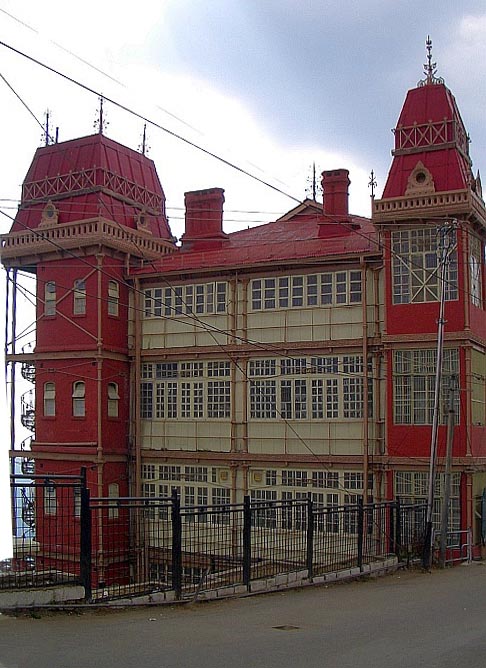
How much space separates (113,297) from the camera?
30609mm

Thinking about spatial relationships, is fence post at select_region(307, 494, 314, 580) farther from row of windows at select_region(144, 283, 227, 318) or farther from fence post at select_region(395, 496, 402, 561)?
row of windows at select_region(144, 283, 227, 318)

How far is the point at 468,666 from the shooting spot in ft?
29.7

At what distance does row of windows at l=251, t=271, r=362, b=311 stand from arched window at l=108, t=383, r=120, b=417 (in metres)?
5.84

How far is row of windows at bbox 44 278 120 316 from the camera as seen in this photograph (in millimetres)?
30344

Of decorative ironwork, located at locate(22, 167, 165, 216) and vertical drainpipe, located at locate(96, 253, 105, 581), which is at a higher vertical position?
decorative ironwork, located at locate(22, 167, 165, 216)

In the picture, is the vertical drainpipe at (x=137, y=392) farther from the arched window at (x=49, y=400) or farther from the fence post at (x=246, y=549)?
the fence post at (x=246, y=549)

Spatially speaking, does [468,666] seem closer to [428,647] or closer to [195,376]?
[428,647]

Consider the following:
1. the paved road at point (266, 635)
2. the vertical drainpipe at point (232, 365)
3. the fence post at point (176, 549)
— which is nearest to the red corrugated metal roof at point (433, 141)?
the vertical drainpipe at point (232, 365)

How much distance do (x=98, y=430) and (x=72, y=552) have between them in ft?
52.3

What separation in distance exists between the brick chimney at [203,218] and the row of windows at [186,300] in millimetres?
3210

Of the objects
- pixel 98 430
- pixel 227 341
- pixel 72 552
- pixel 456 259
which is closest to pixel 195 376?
pixel 227 341

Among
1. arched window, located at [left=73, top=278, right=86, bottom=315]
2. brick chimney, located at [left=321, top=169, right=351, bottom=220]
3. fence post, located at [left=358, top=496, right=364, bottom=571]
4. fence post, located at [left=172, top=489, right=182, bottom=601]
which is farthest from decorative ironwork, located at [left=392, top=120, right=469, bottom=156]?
fence post, located at [left=172, top=489, right=182, bottom=601]

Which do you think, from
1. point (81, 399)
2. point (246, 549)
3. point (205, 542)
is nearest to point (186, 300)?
point (81, 399)

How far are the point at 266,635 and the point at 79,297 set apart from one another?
21226 mm
